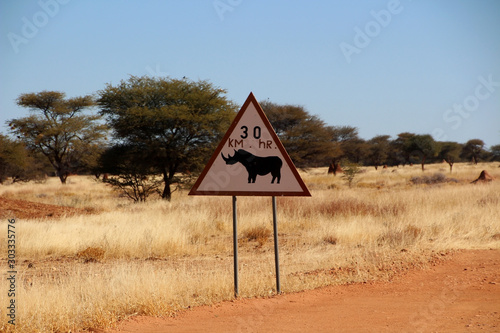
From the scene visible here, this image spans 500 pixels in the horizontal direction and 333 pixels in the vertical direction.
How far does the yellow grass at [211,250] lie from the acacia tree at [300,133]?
77.4ft

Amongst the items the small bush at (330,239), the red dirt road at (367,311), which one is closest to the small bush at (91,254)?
the red dirt road at (367,311)

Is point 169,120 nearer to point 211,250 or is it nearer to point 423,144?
point 211,250

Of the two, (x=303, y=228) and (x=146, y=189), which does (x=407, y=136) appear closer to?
(x=146, y=189)

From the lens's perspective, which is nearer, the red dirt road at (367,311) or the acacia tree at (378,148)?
the red dirt road at (367,311)

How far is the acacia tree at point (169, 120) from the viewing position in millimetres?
22141

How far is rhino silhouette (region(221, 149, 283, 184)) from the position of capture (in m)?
6.08

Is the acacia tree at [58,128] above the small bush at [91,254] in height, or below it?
above

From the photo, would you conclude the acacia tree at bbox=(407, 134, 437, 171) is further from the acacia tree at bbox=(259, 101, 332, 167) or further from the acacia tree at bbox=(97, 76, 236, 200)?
the acacia tree at bbox=(97, 76, 236, 200)

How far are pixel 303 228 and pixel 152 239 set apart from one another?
4296 millimetres

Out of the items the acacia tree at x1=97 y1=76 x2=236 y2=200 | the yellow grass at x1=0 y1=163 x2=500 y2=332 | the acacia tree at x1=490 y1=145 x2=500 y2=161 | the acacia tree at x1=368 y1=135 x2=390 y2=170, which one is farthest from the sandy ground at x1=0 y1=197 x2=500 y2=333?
the acacia tree at x1=490 y1=145 x2=500 y2=161

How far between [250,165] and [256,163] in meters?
0.09

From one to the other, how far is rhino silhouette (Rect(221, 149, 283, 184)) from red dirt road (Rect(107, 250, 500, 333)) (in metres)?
1.52

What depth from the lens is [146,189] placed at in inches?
961

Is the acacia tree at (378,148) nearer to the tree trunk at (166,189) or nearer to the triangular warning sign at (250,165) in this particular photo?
the tree trunk at (166,189)
